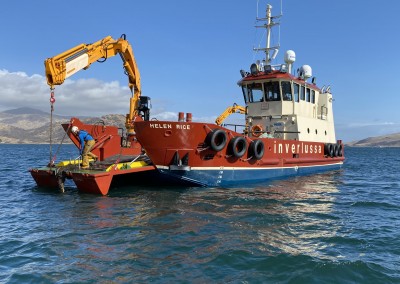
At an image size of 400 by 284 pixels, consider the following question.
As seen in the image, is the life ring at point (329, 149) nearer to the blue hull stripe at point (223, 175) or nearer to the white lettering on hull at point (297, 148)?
the white lettering on hull at point (297, 148)

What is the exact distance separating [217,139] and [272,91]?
6.12 metres

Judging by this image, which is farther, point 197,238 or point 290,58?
point 290,58

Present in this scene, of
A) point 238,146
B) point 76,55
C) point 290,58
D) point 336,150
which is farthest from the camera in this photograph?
point 336,150

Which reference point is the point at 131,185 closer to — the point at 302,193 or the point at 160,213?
the point at 160,213

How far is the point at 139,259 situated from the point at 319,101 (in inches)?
688

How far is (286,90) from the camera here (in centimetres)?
1692

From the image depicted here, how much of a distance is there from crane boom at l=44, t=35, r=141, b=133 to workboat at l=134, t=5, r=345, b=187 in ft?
12.3

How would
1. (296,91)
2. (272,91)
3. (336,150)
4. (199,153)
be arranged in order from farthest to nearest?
1. (336,150)
2. (296,91)
3. (272,91)
4. (199,153)

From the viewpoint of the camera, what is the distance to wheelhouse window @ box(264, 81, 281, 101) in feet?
55.6

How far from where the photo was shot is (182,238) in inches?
262

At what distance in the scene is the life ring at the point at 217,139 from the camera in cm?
1197

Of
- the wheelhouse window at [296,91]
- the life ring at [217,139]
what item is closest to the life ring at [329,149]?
the wheelhouse window at [296,91]

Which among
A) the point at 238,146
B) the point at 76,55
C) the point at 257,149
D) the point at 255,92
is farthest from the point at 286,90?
the point at 76,55

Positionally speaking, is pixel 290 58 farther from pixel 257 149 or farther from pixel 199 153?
pixel 199 153
